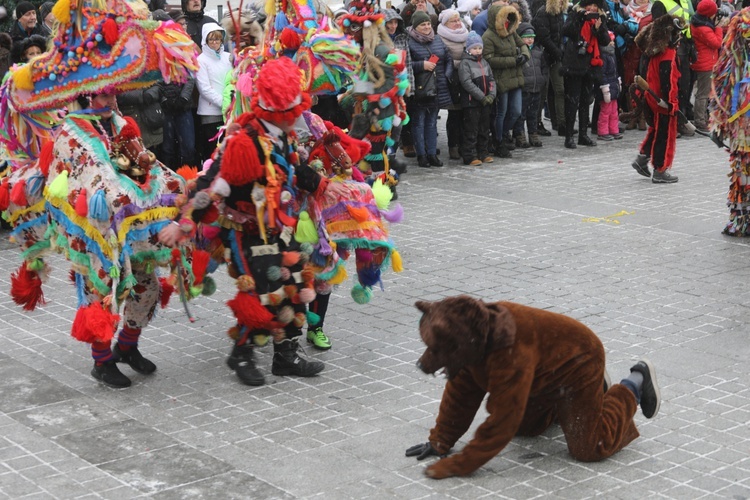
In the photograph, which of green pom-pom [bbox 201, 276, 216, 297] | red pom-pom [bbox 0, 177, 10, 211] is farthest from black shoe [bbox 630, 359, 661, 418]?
red pom-pom [bbox 0, 177, 10, 211]

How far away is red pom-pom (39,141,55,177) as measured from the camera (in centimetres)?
610

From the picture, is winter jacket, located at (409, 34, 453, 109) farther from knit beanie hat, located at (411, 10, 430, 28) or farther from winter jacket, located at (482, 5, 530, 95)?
winter jacket, located at (482, 5, 530, 95)

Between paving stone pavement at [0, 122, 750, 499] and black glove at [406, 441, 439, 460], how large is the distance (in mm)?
77

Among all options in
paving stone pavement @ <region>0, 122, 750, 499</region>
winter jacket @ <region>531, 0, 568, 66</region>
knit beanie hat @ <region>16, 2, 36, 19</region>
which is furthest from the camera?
winter jacket @ <region>531, 0, 568, 66</region>

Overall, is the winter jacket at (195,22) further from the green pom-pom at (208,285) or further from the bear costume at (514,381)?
the bear costume at (514,381)

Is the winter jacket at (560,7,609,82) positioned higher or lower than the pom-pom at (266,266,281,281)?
higher

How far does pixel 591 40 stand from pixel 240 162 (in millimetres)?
8893

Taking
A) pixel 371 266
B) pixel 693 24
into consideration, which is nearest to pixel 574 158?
pixel 693 24

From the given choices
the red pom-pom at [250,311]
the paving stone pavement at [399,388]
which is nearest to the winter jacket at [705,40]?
the paving stone pavement at [399,388]

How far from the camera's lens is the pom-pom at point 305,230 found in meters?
6.13

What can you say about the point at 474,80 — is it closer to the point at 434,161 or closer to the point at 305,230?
the point at 434,161

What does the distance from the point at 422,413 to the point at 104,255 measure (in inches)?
77.4

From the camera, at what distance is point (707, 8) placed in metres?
14.1

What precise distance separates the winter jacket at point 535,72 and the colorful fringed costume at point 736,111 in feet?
14.9
